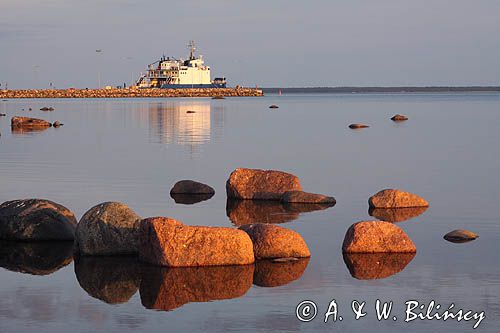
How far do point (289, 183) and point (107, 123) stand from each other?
2102 inches

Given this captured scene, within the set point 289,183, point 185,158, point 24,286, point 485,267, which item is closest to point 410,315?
point 485,267

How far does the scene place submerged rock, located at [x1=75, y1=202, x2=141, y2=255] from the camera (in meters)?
18.0

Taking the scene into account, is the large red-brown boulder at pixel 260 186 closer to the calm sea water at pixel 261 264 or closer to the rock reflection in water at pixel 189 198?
the calm sea water at pixel 261 264

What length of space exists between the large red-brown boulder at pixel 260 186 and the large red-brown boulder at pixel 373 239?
25.3ft

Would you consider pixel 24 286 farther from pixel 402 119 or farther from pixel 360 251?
pixel 402 119

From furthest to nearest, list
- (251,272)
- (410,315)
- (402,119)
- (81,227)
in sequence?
(402,119)
(81,227)
(251,272)
(410,315)

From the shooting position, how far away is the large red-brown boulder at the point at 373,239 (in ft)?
59.5

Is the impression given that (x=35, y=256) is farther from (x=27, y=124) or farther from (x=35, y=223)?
(x=27, y=124)

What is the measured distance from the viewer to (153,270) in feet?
55.2

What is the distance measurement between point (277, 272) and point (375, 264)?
1907mm

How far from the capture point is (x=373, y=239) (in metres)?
18.2

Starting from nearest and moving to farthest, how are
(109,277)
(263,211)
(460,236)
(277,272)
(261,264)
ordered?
(109,277), (277,272), (261,264), (460,236), (263,211)

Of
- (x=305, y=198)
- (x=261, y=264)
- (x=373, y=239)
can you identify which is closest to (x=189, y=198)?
A: (x=305, y=198)

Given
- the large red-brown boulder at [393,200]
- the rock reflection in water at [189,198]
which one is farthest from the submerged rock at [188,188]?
the large red-brown boulder at [393,200]
